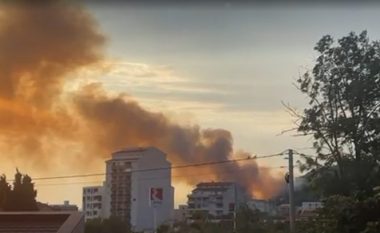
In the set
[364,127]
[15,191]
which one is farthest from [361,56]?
[15,191]

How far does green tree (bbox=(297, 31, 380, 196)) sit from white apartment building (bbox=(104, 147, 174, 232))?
64.0ft

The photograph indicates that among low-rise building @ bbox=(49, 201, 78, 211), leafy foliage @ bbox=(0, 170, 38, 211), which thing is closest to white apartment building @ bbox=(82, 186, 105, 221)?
low-rise building @ bbox=(49, 201, 78, 211)

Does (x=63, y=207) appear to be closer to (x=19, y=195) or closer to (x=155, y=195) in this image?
(x=155, y=195)

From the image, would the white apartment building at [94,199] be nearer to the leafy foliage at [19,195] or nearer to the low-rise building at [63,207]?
the low-rise building at [63,207]

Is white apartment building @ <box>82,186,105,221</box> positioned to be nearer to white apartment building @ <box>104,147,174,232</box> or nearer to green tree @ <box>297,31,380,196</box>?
white apartment building @ <box>104,147,174,232</box>

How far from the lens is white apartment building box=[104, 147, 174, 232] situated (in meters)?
42.2

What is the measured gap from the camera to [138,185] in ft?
168

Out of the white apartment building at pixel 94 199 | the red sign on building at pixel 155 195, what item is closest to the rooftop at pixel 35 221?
the red sign on building at pixel 155 195

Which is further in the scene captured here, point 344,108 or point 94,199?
point 94,199

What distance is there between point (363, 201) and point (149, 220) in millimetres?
38759

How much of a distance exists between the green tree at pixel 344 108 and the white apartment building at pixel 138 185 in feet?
64.0

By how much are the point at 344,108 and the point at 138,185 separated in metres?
31.7

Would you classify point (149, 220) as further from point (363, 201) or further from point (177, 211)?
point (363, 201)

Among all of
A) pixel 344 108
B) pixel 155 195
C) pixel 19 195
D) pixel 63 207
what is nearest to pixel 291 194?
pixel 344 108
